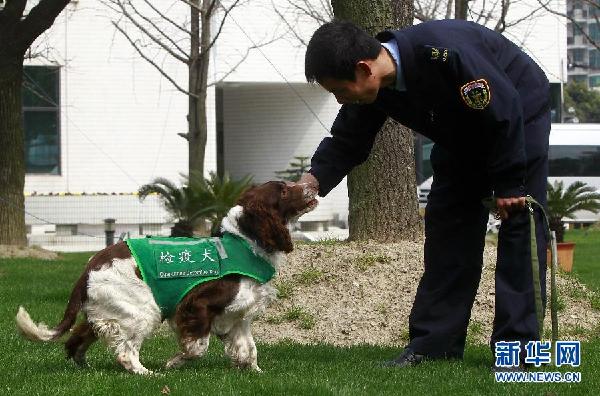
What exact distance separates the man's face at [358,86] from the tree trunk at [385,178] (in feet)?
14.7

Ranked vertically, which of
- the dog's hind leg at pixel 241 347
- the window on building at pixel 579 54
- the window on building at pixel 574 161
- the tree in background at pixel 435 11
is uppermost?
the window on building at pixel 579 54

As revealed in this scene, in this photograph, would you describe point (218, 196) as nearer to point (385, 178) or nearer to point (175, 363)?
point (385, 178)

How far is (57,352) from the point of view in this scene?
25.4 feet

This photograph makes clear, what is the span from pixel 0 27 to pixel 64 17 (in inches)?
547

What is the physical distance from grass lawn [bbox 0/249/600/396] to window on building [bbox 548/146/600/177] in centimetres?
2568

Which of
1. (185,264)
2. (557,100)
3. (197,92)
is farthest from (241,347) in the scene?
(557,100)

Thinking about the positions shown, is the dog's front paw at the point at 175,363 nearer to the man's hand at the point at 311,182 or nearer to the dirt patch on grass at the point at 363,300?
the man's hand at the point at 311,182

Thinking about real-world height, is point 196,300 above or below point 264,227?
below

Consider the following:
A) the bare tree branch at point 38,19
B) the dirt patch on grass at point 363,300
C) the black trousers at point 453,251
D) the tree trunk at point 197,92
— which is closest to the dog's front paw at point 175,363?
the black trousers at point 453,251

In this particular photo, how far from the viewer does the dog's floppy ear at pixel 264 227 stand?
21.0 feet

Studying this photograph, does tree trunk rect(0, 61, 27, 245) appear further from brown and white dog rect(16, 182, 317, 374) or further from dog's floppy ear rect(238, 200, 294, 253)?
dog's floppy ear rect(238, 200, 294, 253)

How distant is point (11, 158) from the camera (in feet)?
58.4

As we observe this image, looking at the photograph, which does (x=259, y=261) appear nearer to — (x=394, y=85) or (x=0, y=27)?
(x=394, y=85)

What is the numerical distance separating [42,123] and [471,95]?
2337 centimetres
